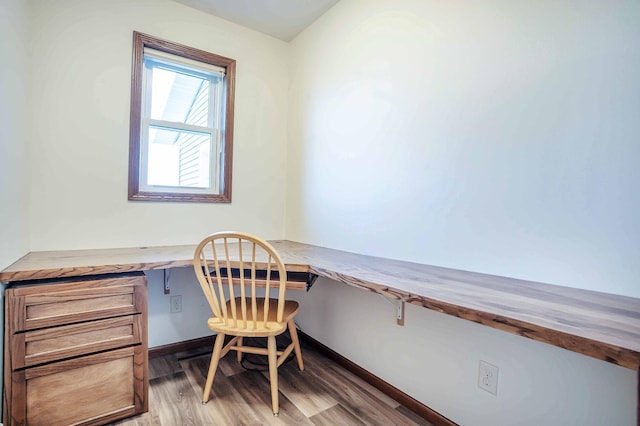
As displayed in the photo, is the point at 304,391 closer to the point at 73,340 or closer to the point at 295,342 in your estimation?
the point at 295,342

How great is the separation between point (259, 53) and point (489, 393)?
8.79ft

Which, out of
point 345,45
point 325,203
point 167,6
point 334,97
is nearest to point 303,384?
point 325,203

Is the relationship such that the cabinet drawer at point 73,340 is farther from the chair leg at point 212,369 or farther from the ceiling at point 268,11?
the ceiling at point 268,11

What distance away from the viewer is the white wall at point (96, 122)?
69.4 inches

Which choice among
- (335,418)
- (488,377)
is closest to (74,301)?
(335,418)

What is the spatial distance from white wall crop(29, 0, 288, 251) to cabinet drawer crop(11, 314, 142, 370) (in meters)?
0.71

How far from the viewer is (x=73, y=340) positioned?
4.43ft

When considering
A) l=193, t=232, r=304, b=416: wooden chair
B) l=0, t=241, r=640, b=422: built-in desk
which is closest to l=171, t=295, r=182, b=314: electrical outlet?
l=0, t=241, r=640, b=422: built-in desk

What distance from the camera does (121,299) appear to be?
1.45m

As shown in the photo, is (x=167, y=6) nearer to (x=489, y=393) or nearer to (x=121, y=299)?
(x=121, y=299)

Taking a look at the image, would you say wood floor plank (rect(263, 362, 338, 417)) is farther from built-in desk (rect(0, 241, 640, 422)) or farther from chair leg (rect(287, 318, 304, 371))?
built-in desk (rect(0, 241, 640, 422))

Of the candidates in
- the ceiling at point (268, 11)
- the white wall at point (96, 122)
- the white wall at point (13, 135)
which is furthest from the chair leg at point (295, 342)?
the ceiling at point (268, 11)

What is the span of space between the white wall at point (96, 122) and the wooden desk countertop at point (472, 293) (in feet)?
0.72

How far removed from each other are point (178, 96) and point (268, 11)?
90 cm
